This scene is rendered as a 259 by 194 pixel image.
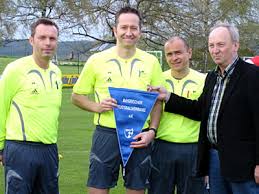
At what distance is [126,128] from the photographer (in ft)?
15.9

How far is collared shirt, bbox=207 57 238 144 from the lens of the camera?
185 inches

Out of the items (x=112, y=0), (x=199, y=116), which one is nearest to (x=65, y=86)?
(x=112, y=0)

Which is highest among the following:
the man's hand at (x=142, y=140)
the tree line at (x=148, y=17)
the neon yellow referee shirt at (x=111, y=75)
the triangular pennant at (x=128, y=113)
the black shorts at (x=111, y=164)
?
the tree line at (x=148, y=17)

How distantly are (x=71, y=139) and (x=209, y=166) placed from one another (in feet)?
26.6

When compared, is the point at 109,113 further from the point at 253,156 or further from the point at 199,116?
the point at 253,156

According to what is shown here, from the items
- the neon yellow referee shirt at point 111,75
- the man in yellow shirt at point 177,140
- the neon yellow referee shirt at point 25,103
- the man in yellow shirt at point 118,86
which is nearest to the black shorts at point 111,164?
the man in yellow shirt at point 118,86

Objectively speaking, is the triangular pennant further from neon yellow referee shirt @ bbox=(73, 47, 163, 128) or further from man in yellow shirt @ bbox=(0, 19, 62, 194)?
man in yellow shirt @ bbox=(0, 19, 62, 194)

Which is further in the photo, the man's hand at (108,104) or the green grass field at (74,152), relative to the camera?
the green grass field at (74,152)

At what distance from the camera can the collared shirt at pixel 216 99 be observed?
4.70 metres

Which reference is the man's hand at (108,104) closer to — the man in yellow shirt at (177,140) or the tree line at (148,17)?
the man in yellow shirt at (177,140)

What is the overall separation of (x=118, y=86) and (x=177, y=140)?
0.92 m

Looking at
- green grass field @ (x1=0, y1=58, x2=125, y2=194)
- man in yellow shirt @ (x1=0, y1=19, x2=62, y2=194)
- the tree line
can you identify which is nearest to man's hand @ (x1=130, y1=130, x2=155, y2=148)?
man in yellow shirt @ (x1=0, y1=19, x2=62, y2=194)

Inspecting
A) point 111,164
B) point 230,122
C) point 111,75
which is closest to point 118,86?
point 111,75

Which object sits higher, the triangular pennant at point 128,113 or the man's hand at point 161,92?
the man's hand at point 161,92
